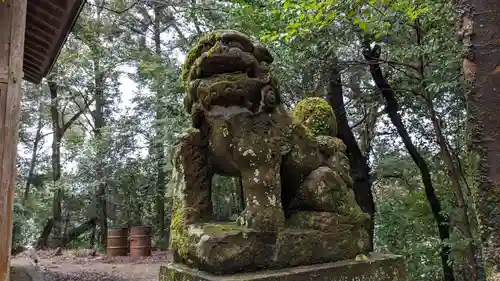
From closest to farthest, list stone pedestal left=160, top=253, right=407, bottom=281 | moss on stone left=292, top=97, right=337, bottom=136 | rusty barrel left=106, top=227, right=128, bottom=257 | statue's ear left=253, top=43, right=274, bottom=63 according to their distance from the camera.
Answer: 1. stone pedestal left=160, top=253, right=407, bottom=281
2. statue's ear left=253, top=43, right=274, bottom=63
3. moss on stone left=292, top=97, right=337, bottom=136
4. rusty barrel left=106, top=227, right=128, bottom=257

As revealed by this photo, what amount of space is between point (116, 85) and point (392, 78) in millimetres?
9276

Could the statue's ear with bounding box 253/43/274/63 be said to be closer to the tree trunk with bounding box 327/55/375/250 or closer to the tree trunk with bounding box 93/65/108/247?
the tree trunk with bounding box 327/55/375/250

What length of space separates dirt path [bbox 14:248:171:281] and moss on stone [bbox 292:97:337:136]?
5.53m

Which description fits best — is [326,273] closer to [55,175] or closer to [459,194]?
[459,194]

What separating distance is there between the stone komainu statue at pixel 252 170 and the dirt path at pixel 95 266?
5.47m

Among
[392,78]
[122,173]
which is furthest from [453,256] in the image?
[122,173]

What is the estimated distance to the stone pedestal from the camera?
6.85ft

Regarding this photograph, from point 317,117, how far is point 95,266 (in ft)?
26.7

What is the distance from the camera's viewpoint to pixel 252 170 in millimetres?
2373

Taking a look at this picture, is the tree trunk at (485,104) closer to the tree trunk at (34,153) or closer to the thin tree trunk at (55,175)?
the thin tree trunk at (55,175)

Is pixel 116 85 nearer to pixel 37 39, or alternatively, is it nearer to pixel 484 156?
pixel 37 39

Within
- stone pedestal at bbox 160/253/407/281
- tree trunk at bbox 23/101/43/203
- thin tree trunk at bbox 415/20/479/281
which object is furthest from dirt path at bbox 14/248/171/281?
stone pedestal at bbox 160/253/407/281

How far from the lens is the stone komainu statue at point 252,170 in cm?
227

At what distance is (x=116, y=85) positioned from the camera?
13594mm
